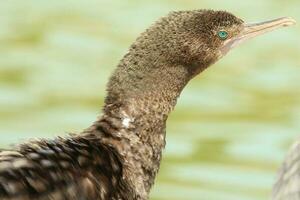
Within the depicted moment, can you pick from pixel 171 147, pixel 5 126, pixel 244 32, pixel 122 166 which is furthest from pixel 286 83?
pixel 122 166

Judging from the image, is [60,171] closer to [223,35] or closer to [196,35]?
[196,35]

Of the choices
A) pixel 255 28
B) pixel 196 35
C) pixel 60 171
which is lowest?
pixel 60 171

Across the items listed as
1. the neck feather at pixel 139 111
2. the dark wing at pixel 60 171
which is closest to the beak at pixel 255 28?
the neck feather at pixel 139 111

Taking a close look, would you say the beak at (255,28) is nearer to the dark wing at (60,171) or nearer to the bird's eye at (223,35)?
the bird's eye at (223,35)

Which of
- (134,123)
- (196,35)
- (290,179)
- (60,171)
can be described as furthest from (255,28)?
(60,171)

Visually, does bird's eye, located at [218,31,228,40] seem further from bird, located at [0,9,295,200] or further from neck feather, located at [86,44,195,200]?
neck feather, located at [86,44,195,200]

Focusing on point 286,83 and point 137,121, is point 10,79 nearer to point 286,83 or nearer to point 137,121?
point 286,83
